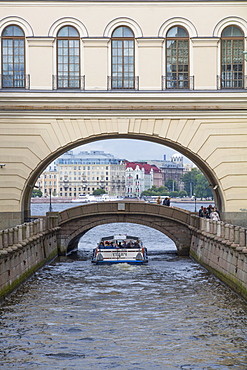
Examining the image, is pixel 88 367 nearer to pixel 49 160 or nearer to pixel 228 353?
pixel 228 353

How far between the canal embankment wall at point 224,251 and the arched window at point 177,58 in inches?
254

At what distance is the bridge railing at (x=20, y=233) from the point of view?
27.4 m

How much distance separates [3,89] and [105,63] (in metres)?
4.78

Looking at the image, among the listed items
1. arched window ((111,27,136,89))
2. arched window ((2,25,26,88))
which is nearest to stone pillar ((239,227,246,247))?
arched window ((111,27,136,89))

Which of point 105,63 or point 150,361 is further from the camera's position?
point 105,63

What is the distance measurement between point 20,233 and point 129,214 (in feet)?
46.2

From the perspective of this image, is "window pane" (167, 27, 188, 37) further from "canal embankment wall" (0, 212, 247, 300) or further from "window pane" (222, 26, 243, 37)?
"canal embankment wall" (0, 212, 247, 300)

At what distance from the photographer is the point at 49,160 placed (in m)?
38.3

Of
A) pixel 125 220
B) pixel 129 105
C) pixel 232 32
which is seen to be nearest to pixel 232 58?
pixel 232 32

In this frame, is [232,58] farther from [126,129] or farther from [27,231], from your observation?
[27,231]

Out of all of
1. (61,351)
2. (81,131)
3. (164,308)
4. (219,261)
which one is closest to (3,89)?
(81,131)

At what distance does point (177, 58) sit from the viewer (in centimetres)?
3703

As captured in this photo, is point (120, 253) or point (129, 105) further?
point (120, 253)

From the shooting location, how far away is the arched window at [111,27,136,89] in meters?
36.9
